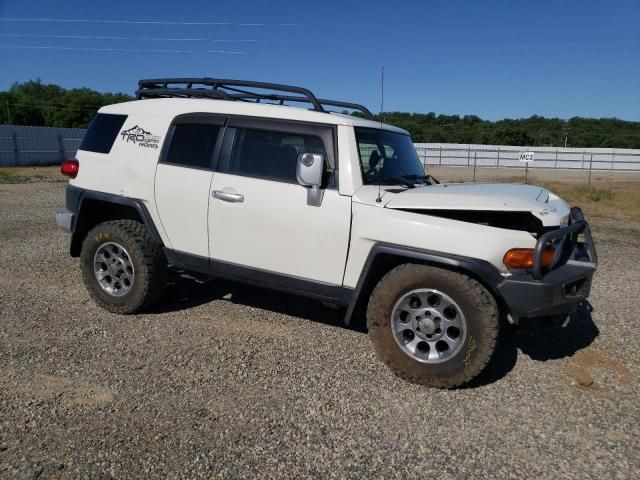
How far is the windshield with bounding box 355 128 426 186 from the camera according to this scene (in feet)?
13.4

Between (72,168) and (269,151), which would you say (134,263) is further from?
(269,151)

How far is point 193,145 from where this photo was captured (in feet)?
14.6

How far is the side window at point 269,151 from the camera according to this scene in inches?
160

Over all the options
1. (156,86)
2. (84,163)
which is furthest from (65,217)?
(156,86)

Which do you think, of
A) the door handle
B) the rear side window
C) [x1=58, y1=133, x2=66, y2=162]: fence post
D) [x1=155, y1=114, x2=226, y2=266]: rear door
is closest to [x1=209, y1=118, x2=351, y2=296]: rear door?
the door handle

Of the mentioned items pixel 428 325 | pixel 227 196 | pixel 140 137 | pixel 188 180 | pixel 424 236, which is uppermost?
pixel 140 137

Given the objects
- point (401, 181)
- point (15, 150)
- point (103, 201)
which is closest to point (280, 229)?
point (401, 181)

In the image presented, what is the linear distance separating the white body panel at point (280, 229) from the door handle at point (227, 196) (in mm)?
26

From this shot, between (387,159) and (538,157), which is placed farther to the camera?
(538,157)

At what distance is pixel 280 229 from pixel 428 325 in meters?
1.35

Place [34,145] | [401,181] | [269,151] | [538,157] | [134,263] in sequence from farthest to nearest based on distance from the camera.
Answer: [538,157]
[34,145]
[134,263]
[401,181]
[269,151]

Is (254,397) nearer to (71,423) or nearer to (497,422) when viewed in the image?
(71,423)

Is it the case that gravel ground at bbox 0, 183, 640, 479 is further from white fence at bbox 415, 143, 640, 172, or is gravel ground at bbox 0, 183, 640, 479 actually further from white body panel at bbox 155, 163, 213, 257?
white fence at bbox 415, 143, 640, 172

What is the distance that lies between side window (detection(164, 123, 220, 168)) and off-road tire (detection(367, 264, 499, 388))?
6.25 feet
